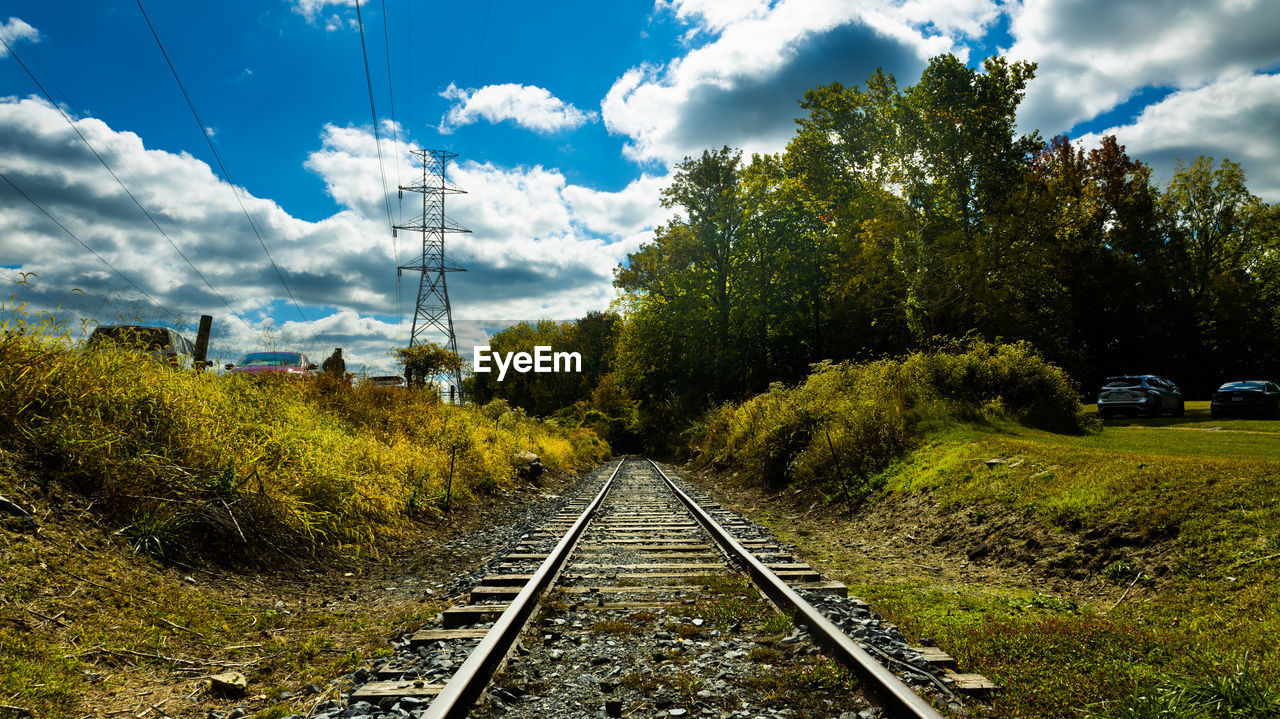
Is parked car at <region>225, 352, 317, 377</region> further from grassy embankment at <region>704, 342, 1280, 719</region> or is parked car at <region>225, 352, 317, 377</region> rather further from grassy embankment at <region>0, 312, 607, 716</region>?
Result: grassy embankment at <region>704, 342, 1280, 719</region>

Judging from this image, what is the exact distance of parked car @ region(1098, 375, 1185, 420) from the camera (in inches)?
874

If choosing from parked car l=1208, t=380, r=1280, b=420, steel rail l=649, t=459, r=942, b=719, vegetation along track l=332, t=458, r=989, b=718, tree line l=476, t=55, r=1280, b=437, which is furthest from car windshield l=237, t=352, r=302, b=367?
parked car l=1208, t=380, r=1280, b=420

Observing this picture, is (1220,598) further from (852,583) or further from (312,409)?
(312,409)

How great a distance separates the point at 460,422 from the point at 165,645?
10.2 meters

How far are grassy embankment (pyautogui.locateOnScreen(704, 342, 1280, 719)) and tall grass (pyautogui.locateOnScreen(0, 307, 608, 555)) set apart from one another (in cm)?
571

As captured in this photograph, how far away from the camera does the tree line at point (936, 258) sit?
26.1m

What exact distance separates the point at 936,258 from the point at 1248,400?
11435mm

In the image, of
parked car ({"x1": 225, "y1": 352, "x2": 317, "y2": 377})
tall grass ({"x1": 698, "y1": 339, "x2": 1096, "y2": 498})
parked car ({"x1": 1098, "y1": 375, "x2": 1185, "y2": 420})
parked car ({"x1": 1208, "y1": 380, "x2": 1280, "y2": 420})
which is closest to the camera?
tall grass ({"x1": 698, "y1": 339, "x2": 1096, "y2": 498})

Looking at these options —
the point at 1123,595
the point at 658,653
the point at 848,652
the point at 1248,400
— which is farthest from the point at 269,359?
the point at 1248,400

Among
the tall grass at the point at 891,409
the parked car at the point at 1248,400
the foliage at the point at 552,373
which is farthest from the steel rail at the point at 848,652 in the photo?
the foliage at the point at 552,373

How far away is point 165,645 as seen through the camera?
361 centimetres

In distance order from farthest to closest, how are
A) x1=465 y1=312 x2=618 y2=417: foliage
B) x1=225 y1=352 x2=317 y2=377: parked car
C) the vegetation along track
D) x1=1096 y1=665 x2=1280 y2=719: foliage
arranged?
x1=465 y1=312 x2=618 y2=417: foliage → x1=225 y1=352 x2=317 y2=377: parked car → the vegetation along track → x1=1096 y1=665 x2=1280 y2=719: foliage

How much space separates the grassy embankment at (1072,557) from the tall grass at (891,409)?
0.29ft

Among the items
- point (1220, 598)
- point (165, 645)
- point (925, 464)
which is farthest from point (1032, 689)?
point (925, 464)
